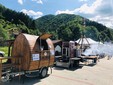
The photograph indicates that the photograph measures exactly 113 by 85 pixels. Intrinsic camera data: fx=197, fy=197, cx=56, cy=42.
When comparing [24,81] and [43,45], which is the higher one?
[43,45]

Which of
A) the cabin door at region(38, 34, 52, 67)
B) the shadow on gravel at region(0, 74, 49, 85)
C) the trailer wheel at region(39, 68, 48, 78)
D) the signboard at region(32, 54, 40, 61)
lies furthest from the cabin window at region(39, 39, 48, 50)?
the shadow on gravel at region(0, 74, 49, 85)

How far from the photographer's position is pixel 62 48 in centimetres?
2191

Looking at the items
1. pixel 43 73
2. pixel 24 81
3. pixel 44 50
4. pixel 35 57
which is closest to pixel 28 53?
pixel 35 57

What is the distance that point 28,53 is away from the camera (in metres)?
12.4

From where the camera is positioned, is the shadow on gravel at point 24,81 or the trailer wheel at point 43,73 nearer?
the shadow on gravel at point 24,81

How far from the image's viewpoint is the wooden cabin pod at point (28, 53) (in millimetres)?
12453

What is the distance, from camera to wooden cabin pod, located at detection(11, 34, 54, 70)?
12453 millimetres

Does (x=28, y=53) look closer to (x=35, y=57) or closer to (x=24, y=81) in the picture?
(x=35, y=57)

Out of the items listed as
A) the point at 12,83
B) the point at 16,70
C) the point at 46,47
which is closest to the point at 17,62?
the point at 16,70

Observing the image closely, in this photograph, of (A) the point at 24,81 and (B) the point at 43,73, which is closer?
(A) the point at 24,81

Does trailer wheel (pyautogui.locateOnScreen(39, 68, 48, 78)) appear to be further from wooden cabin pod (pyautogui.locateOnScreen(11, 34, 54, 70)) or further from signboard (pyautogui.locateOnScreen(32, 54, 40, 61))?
signboard (pyautogui.locateOnScreen(32, 54, 40, 61))

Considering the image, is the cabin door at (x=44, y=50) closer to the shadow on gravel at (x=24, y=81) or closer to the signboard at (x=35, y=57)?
the signboard at (x=35, y=57)

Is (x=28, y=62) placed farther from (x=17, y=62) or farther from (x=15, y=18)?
(x=15, y=18)

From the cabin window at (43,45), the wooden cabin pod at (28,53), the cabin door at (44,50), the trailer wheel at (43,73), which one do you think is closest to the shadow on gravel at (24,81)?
the trailer wheel at (43,73)
